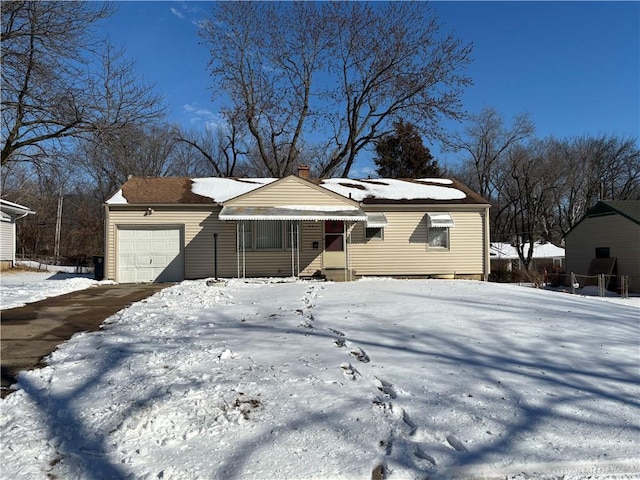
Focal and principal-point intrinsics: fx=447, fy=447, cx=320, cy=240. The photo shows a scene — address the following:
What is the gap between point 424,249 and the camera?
56.0ft

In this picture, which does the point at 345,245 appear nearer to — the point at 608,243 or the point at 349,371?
the point at 349,371

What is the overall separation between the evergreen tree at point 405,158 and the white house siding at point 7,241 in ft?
77.7

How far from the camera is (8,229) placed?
21.7 meters

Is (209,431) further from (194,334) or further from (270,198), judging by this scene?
(270,198)

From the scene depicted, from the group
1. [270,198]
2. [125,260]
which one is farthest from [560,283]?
[125,260]

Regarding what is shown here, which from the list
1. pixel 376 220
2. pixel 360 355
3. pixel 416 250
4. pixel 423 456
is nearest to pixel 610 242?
pixel 416 250

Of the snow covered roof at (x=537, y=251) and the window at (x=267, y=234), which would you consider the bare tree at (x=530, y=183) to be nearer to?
the snow covered roof at (x=537, y=251)

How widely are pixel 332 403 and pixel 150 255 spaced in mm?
13478

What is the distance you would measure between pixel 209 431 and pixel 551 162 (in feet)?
137

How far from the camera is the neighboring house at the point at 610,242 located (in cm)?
2053

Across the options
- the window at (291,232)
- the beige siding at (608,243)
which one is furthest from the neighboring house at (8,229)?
the beige siding at (608,243)

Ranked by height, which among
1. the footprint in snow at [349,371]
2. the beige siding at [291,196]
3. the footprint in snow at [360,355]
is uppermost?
the beige siding at [291,196]

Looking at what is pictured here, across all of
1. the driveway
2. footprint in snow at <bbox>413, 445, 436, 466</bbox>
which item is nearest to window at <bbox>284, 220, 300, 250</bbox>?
the driveway

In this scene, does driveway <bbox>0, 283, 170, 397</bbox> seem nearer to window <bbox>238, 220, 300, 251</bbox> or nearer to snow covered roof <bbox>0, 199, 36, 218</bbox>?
window <bbox>238, 220, 300, 251</bbox>
